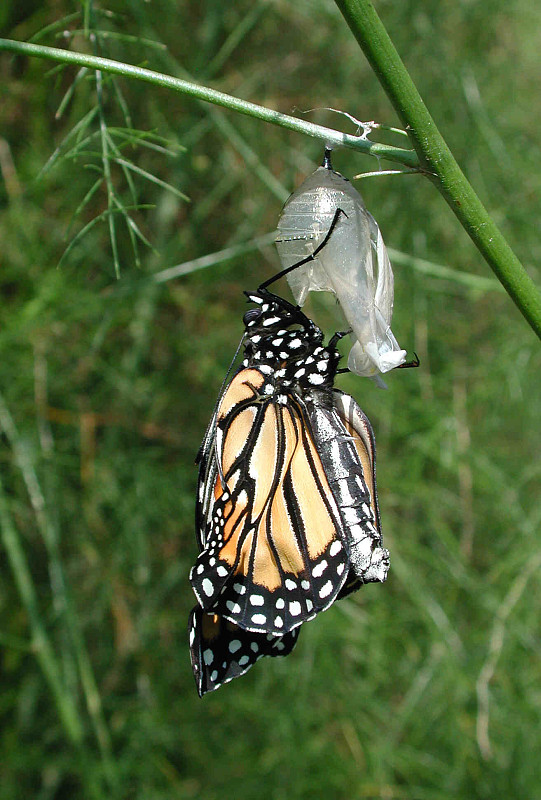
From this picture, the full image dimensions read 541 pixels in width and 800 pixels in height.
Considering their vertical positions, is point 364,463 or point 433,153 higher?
point 433,153

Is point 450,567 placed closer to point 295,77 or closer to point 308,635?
point 308,635

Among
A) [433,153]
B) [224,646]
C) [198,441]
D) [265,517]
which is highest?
[198,441]

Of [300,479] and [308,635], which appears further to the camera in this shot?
[308,635]

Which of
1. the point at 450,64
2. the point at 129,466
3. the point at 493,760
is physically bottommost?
the point at 493,760

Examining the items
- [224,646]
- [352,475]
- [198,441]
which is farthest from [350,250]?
[198,441]

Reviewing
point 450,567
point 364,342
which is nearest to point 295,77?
point 450,567

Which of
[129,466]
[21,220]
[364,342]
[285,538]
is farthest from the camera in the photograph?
[129,466]

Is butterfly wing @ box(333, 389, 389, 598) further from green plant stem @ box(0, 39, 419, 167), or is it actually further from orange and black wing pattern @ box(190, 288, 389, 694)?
green plant stem @ box(0, 39, 419, 167)

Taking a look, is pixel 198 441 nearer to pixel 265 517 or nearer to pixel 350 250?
pixel 265 517
